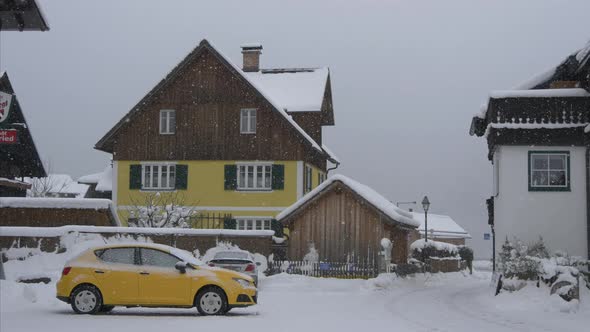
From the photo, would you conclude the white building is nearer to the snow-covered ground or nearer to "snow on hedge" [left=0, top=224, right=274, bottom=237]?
the snow-covered ground

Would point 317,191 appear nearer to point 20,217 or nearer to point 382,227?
point 382,227

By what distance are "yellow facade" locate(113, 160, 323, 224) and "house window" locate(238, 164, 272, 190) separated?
0.36 meters

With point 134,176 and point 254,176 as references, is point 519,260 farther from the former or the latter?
point 134,176

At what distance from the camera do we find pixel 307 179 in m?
45.3

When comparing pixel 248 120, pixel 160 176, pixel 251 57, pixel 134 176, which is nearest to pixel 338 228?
pixel 248 120

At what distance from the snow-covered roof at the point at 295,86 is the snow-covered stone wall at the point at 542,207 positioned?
21737 mm

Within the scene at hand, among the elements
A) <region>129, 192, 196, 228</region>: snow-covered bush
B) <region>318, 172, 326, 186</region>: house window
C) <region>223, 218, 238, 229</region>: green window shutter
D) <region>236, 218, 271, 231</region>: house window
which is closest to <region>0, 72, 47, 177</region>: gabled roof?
<region>129, 192, 196, 228</region>: snow-covered bush

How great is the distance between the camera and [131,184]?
145ft

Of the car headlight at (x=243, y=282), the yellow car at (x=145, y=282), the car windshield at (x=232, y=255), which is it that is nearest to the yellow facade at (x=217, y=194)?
the car windshield at (x=232, y=255)

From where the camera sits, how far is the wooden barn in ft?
113

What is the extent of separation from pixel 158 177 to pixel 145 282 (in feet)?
88.1

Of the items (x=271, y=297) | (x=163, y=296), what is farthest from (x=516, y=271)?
(x=163, y=296)

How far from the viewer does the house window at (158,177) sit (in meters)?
44.2

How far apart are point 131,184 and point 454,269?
57.5 ft
